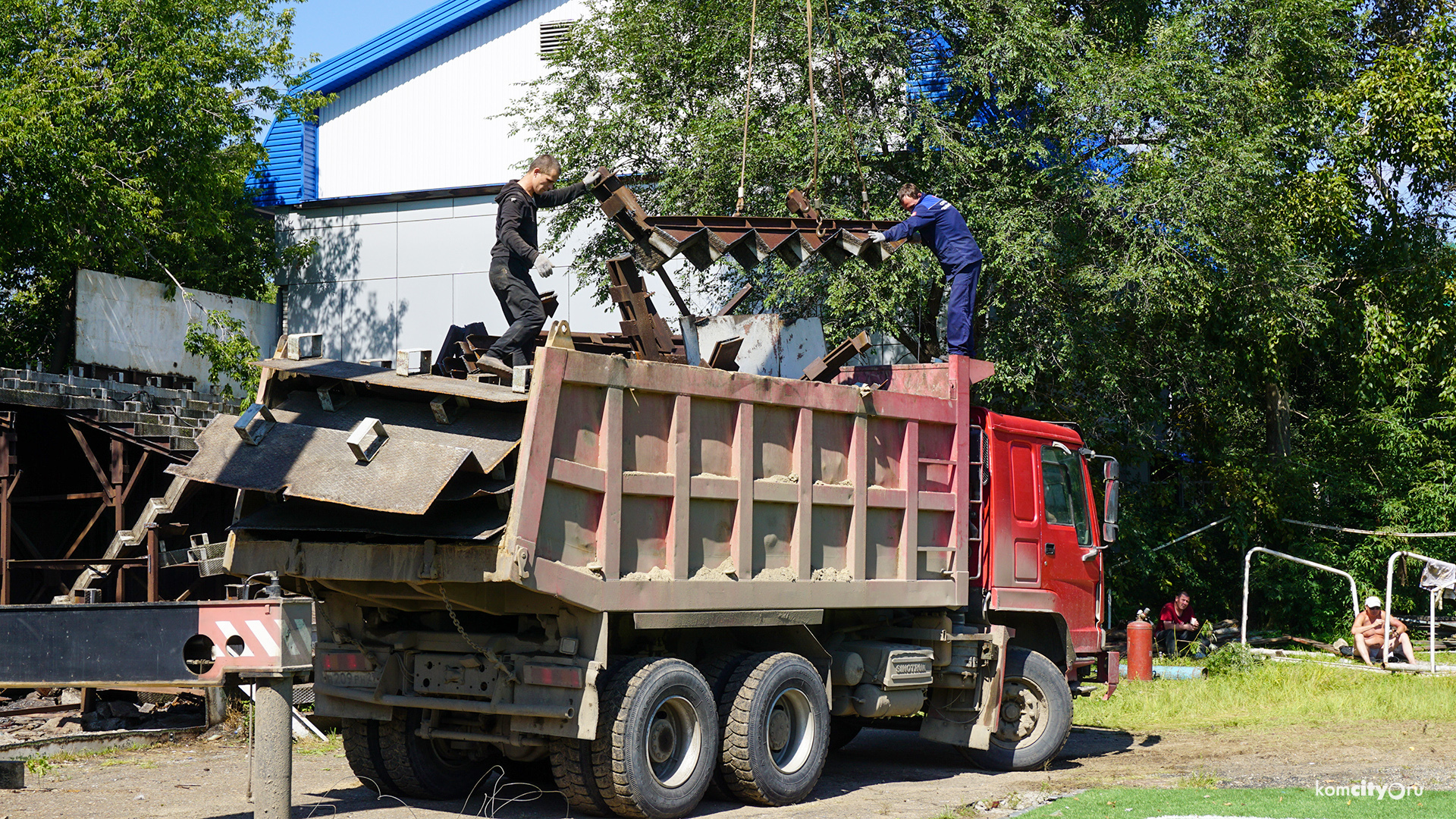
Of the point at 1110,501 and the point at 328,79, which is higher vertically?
the point at 328,79

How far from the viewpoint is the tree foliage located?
54.4ft

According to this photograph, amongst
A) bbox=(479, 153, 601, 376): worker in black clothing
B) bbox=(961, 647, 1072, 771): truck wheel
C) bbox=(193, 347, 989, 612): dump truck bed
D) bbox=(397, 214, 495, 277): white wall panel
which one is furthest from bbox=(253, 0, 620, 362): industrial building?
bbox=(193, 347, 989, 612): dump truck bed

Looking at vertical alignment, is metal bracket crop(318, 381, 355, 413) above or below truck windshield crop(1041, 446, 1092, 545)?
above

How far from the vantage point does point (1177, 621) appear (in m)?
19.2

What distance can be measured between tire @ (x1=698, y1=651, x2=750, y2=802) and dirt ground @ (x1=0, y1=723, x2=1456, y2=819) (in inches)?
5.3

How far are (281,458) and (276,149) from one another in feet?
80.2

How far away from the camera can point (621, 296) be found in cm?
876

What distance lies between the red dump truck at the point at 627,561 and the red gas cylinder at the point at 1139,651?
6.22 metres

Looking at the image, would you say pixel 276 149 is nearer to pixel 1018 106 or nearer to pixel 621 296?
pixel 1018 106

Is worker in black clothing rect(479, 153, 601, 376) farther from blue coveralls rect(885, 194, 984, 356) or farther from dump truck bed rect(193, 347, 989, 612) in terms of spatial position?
blue coveralls rect(885, 194, 984, 356)

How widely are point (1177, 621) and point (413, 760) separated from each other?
1373 centimetres

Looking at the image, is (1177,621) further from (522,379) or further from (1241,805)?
(522,379)

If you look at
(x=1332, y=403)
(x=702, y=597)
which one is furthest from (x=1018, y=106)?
(x=702, y=597)

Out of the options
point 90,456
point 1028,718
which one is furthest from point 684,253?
point 90,456
